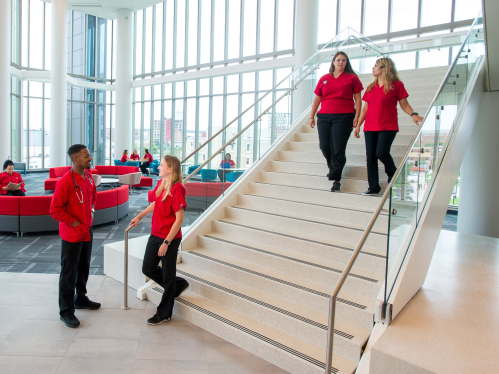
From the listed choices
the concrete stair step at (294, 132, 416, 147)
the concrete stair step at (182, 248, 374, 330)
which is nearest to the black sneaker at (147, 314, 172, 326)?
the concrete stair step at (182, 248, 374, 330)

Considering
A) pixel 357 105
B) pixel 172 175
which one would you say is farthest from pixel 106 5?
pixel 172 175

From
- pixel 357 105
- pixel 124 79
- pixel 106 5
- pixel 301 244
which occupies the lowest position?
pixel 301 244

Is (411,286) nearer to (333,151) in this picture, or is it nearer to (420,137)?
(420,137)

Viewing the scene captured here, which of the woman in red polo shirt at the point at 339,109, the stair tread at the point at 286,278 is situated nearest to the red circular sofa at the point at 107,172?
the stair tread at the point at 286,278

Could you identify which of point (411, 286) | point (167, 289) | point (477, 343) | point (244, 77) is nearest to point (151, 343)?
point (167, 289)

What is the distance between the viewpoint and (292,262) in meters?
3.95

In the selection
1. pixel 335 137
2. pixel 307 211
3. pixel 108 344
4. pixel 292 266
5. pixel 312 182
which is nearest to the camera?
pixel 108 344

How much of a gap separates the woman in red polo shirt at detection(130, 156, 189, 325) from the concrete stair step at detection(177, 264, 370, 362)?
0.42 m

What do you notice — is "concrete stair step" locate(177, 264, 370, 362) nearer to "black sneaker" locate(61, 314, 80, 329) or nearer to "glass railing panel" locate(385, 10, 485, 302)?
"glass railing panel" locate(385, 10, 485, 302)

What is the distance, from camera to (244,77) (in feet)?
53.0

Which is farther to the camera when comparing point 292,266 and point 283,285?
point 292,266

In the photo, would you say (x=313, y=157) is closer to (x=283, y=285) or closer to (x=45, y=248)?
(x=283, y=285)

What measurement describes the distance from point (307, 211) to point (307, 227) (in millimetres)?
350

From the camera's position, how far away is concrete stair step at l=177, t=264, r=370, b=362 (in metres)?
3.00
